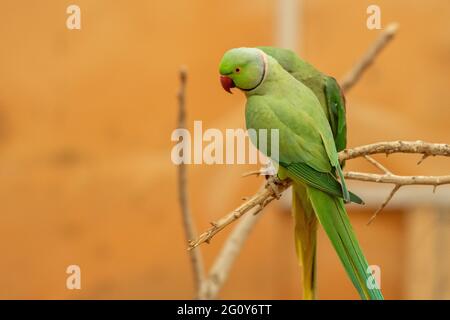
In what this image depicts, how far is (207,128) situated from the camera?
2.60 metres

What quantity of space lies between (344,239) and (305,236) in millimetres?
209

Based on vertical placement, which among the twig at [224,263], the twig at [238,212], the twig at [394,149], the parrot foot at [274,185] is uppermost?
the twig at [394,149]

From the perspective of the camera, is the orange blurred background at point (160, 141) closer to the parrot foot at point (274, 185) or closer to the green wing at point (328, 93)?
the green wing at point (328, 93)

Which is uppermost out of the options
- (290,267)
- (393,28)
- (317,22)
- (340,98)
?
(317,22)

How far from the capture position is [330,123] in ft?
4.45

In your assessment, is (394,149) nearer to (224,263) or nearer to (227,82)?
(227,82)

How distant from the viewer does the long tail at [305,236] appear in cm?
127

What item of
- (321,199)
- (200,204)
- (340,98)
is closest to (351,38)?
(200,204)

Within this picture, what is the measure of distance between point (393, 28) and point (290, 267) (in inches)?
45.3

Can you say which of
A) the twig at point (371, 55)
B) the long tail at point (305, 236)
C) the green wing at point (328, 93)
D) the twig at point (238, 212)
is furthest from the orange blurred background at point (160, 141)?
the twig at point (238, 212)

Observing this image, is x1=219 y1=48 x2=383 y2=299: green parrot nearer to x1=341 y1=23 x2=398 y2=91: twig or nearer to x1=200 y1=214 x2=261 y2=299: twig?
x1=200 y1=214 x2=261 y2=299: twig

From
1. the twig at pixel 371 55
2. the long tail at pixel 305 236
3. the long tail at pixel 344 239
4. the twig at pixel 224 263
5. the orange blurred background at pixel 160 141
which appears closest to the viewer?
the long tail at pixel 344 239

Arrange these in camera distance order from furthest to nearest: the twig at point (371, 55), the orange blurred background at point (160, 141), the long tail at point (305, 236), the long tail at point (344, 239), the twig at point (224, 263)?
the orange blurred background at point (160, 141)
the twig at point (371, 55)
the twig at point (224, 263)
the long tail at point (305, 236)
the long tail at point (344, 239)
